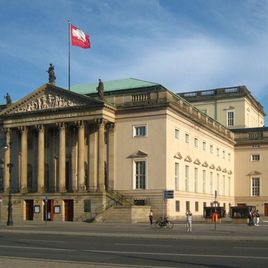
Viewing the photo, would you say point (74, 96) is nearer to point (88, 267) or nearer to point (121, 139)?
point (121, 139)

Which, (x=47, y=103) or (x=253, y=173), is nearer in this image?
(x=47, y=103)

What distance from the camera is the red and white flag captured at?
221ft

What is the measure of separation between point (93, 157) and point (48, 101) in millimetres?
8861

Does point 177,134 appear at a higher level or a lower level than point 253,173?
higher

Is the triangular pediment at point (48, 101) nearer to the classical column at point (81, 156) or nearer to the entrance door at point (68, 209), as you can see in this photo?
the classical column at point (81, 156)

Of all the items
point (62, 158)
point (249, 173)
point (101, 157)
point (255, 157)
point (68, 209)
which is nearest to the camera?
point (101, 157)

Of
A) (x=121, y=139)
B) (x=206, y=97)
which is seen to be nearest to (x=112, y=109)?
(x=121, y=139)

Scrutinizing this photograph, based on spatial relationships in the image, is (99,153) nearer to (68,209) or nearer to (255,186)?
(68,209)

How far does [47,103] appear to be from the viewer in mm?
66938

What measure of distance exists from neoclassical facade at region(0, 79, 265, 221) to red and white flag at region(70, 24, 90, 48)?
6.43 m

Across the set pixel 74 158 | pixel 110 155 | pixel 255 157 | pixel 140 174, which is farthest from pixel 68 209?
pixel 255 157

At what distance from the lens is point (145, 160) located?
212 ft

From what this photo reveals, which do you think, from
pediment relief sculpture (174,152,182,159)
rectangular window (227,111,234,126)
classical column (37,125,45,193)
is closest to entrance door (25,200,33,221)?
classical column (37,125,45,193)

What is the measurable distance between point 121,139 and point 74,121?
6.05 metres
